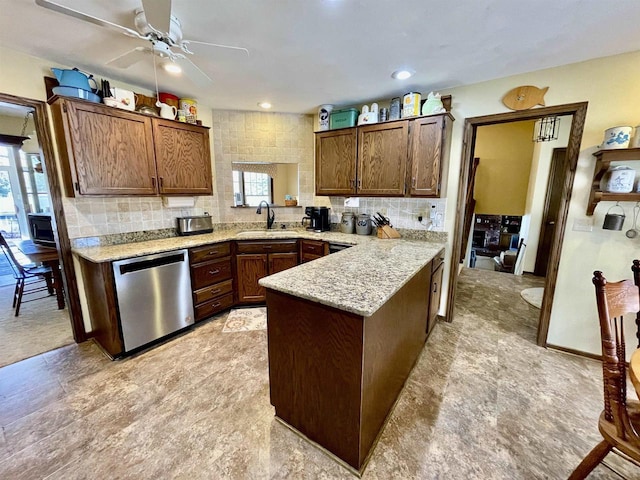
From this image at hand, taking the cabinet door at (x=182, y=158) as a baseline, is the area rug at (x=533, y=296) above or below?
below

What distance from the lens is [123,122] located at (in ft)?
7.66

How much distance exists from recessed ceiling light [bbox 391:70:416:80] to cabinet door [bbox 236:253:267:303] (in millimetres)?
2296

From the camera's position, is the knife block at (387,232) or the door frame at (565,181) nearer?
the door frame at (565,181)

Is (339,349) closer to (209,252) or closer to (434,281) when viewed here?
(434,281)

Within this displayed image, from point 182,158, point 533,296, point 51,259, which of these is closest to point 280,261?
point 182,158

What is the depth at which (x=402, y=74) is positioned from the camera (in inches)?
90.4

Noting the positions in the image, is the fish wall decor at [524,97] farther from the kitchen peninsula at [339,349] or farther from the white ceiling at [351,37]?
the kitchen peninsula at [339,349]

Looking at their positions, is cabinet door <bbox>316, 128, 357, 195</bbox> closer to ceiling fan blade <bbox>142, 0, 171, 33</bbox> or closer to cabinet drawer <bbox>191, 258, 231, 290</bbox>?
cabinet drawer <bbox>191, 258, 231, 290</bbox>

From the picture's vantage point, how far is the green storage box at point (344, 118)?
9.71 ft

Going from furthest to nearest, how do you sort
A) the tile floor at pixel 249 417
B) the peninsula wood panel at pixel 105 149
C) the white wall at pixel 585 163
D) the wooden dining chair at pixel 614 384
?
1. the peninsula wood panel at pixel 105 149
2. the white wall at pixel 585 163
3. the tile floor at pixel 249 417
4. the wooden dining chair at pixel 614 384

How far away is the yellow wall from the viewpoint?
477 cm

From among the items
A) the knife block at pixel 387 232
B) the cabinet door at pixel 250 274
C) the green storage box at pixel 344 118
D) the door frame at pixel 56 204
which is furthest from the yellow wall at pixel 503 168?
the door frame at pixel 56 204

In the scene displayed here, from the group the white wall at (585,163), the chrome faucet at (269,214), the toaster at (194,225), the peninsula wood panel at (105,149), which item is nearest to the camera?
the white wall at (585,163)

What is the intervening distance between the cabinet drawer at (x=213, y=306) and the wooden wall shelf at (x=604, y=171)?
359cm
